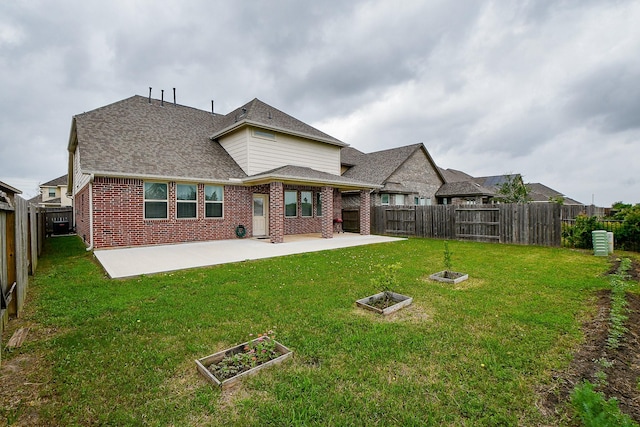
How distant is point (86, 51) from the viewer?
41.0 feet

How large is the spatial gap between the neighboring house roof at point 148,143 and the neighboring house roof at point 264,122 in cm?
112

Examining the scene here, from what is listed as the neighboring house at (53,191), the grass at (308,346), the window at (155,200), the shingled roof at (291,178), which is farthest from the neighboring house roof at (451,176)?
the neighboring house at (53,191)

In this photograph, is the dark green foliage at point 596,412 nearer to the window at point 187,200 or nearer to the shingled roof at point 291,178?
the shingled roof at point 291,178

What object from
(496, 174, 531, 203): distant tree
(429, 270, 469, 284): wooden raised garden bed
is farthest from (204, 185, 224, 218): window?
(496, 174, 531, 203): distant tree

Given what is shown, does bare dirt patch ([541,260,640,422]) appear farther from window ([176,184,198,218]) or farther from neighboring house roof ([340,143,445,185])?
neighboring house roof ([340,143,445,185])

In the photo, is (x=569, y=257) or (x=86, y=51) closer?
(x=569, y=257)

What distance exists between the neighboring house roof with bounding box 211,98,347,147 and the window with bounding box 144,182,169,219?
4.69 meters

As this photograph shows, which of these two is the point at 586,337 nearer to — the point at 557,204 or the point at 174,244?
the point at 557,204

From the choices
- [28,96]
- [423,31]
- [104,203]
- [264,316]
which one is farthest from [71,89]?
[264,316]

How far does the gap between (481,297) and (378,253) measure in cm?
513

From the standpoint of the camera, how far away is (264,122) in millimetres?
15117

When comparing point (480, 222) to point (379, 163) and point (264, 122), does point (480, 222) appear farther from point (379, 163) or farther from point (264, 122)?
point (264, 122)

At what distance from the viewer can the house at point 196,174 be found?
11.5 meters

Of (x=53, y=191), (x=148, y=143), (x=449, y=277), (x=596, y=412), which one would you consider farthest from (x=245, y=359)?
(x=53, y=191)
